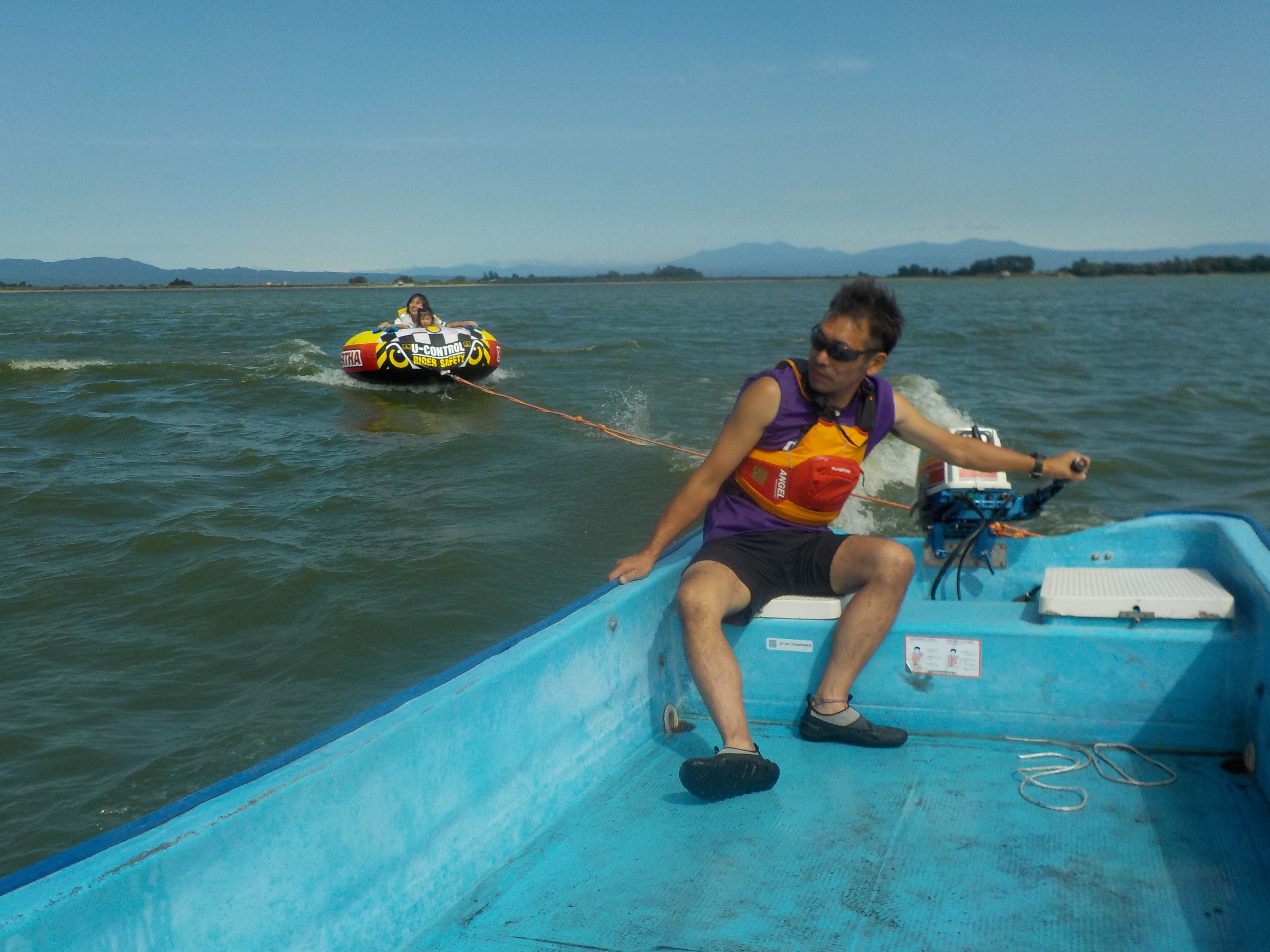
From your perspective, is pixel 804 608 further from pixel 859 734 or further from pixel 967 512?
pixel 967 512

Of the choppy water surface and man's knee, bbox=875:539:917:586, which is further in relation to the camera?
the choppy water surface

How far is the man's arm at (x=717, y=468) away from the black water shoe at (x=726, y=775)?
2.23 ft

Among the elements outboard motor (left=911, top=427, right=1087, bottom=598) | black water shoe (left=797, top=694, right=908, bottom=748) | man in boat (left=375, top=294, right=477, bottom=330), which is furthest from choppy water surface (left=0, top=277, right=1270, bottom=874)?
outboard motor (left=911, top=427, right=1087, bottom=598)

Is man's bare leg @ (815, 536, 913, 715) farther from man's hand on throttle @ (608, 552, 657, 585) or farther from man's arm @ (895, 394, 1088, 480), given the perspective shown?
man's hand on throttle @ (608, 552, 657, 585)

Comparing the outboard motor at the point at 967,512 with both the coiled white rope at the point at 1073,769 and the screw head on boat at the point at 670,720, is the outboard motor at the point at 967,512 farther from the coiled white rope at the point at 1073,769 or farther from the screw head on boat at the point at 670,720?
the screw head on boat at the point at 670,720

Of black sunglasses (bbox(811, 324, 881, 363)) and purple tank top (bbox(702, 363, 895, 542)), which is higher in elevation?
black sunglasses (bbox(811, 324, 881, 363))

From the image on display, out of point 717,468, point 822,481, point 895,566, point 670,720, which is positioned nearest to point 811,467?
point 822,481

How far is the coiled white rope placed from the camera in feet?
8.69

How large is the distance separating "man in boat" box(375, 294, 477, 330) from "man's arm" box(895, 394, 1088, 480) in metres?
11.1

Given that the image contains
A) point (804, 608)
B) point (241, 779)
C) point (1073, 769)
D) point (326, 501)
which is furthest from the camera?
point (326, 501)

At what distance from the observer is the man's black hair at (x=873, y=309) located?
286cm

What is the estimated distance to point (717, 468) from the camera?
309 cm

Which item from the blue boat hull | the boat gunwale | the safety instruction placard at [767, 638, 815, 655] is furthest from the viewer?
the safety instruction placard at [767, 638, 815, 655]

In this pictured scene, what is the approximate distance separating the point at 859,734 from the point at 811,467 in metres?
0.82
